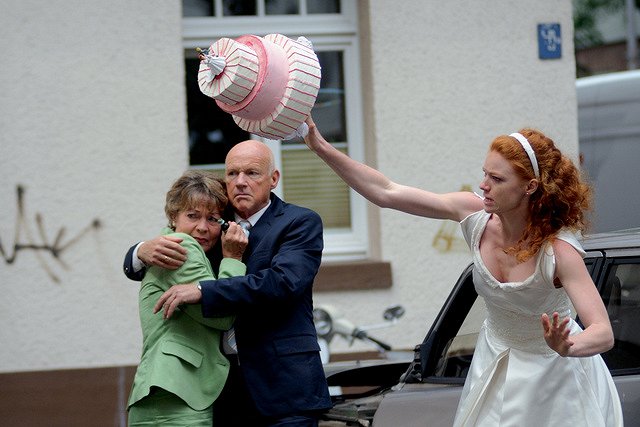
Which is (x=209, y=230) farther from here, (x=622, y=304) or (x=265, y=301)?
(x=622, y=304)

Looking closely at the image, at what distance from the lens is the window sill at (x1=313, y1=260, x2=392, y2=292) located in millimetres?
7883

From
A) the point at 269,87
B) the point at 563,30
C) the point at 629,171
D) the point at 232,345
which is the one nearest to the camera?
the point at 269,87

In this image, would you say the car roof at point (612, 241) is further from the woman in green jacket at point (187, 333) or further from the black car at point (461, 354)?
the woman in green jacket at point (187, 333)

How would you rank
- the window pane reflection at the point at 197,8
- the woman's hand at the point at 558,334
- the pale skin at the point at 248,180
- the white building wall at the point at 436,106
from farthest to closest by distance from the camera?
the window pane reflection at the point at 197,8 < the white building wall at the point at 436,106 < the pale skin at the point at 248,180 < the woman's hand at the point at 558,334

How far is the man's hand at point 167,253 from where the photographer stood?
3.84m

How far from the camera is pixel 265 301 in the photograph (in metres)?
3.82

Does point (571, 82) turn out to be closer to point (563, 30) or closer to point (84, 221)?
point (563, 30)

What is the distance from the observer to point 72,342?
7.66 meters

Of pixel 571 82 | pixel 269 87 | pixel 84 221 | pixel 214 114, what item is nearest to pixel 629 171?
pixel 571 82

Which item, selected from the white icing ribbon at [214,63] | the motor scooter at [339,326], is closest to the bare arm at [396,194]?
the white icing ribbon at [214,63]

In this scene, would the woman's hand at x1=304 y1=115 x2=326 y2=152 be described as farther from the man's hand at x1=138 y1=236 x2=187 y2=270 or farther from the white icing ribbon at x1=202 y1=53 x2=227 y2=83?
the man's hand at x1=138 y1=236 x2=187 y2=270

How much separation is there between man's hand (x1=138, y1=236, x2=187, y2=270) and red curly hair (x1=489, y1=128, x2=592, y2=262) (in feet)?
3.56

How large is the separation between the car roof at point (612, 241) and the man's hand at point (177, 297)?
1.39 metres

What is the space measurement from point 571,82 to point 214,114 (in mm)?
2516
